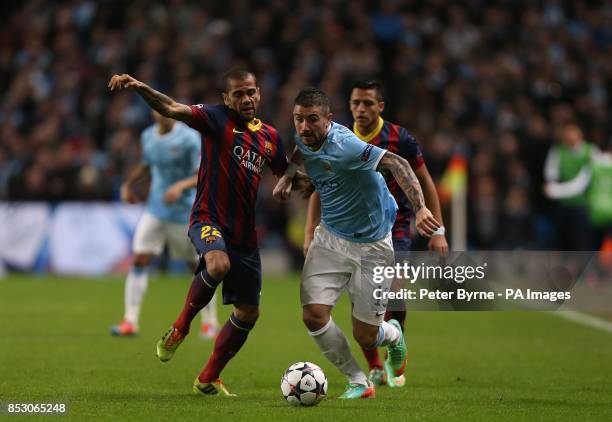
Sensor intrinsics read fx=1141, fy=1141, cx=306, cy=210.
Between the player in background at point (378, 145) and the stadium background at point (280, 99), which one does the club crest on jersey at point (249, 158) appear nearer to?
the player in background at point (378, 145)

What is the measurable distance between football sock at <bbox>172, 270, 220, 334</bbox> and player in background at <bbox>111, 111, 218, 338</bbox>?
4197 millimetres

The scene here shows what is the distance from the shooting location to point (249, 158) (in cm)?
832

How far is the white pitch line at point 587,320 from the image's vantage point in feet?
47.3

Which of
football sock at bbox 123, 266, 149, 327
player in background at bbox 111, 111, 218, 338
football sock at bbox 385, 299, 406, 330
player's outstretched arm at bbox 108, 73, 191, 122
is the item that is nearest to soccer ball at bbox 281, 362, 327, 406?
football sock at bbox 385, 299, 406, 330

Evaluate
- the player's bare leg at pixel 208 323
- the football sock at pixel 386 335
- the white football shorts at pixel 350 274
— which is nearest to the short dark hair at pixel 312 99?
the white football shorts at pixel 350 274

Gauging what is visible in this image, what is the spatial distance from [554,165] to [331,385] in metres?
10.5

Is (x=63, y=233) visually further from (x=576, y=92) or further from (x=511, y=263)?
(x=511, y=263)

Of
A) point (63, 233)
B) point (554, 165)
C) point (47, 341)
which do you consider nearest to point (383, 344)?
point (47, 341)

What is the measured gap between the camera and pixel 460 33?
24219 mm

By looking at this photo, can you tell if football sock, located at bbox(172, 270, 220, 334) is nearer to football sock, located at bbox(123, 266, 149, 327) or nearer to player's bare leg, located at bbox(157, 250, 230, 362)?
player's bare leg, located at bbox(157, 250, 230, 362)

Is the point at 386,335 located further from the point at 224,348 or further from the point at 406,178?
the point at 406,178

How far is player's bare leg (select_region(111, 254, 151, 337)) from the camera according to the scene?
12.5 meters

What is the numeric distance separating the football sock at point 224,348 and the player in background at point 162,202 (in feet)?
13.2

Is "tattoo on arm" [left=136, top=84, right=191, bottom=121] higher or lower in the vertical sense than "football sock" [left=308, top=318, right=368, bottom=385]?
higher
